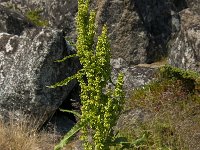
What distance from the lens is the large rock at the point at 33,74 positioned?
12555 mm

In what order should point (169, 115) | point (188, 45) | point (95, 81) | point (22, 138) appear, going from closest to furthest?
point (95, 81) < point (169, 115) < point (22, 138) < point (188, 45)

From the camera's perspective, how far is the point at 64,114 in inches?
543

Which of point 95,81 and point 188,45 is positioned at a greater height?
point 188,45

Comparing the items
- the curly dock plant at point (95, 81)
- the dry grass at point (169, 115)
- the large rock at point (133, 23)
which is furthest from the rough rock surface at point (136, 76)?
the curly dock plant at point (95, 81)

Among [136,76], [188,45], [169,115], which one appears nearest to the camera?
[169,115]

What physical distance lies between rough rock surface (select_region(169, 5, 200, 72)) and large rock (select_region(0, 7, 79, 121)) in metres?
3.26

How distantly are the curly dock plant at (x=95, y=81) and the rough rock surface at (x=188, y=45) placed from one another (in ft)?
22.7

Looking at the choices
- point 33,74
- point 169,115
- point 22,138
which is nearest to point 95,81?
point 169,115

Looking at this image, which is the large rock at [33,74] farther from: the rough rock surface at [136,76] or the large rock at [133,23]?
the large rock at [133,23]

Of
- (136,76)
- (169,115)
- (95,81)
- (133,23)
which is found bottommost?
(169,115)

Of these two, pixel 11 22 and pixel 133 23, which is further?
pixel 133 23

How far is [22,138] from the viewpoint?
10.6 meters

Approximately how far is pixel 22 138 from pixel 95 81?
13.4ft

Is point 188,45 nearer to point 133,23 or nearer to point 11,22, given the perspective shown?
point 133,23
